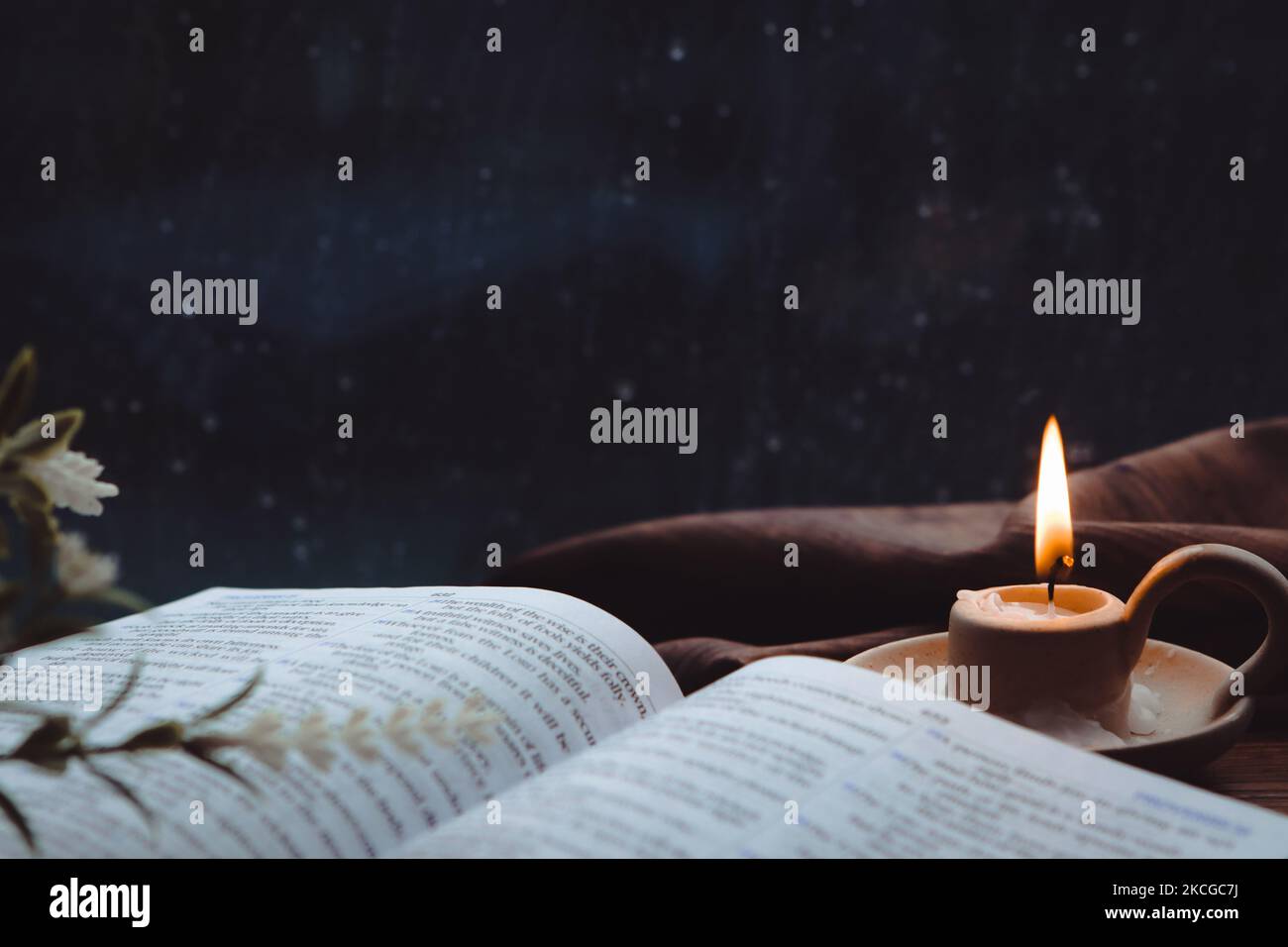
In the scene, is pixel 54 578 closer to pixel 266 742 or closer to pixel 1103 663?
pixel 266 742

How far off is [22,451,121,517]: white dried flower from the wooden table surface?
1.80ft

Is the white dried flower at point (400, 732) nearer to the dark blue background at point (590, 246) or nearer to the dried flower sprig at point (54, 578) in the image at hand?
the dried flower sprig at point (54, 578)

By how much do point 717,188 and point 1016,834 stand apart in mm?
1278

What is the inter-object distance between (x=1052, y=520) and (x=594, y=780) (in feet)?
1.12

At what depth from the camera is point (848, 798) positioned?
45 centimetres

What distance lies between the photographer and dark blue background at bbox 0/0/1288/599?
1.54 metres

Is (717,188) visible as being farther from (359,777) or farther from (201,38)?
(359,777)

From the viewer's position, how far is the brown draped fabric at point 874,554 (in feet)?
2.73

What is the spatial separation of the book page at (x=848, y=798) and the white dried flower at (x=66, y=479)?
0.19 metres
